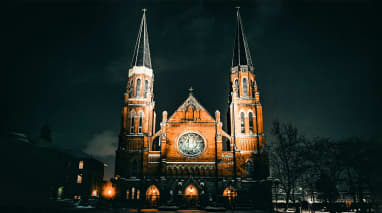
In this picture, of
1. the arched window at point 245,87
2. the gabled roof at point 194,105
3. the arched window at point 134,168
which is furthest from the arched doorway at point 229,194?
the arched window at point 245,87

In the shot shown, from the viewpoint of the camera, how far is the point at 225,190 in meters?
37.8

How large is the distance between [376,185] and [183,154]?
24.6 metres

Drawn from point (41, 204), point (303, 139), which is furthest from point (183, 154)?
point (41, 204)

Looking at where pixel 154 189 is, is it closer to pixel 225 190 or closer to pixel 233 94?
pixel 225 190

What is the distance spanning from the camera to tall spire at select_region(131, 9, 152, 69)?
47.8m

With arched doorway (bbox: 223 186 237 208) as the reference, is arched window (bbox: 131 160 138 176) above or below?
above

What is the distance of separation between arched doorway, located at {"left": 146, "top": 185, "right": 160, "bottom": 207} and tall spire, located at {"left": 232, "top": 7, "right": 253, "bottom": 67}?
26.0m

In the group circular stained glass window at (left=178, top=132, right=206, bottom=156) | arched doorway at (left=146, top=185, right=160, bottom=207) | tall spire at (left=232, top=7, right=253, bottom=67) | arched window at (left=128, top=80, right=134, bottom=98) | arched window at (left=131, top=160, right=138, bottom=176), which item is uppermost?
tall spire at (left=232, top=7, right=253, bottom=67)

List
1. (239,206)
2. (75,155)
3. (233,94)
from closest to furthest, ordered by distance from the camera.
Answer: (239,206), (233,94), (75,155)

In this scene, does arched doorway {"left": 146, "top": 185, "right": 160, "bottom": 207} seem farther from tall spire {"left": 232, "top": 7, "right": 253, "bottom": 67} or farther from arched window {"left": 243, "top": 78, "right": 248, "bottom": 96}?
tall spire {"left": 232, "top": 7, "right": 253, "bottom": 67}

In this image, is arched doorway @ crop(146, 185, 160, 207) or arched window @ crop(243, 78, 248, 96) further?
arched window @ crop(243, 78, 248, 96)

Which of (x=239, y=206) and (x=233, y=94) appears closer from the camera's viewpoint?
(x=239, y=206)

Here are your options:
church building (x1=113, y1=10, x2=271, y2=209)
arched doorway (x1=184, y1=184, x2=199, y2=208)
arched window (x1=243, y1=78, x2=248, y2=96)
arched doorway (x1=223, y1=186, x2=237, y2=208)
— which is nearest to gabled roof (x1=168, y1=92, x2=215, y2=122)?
church building (x1=113, y1=10, x2=271, y2=209)

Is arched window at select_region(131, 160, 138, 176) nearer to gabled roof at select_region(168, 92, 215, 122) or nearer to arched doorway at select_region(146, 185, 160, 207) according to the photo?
arched doorway at select_region(146, 185, 160, 207)
